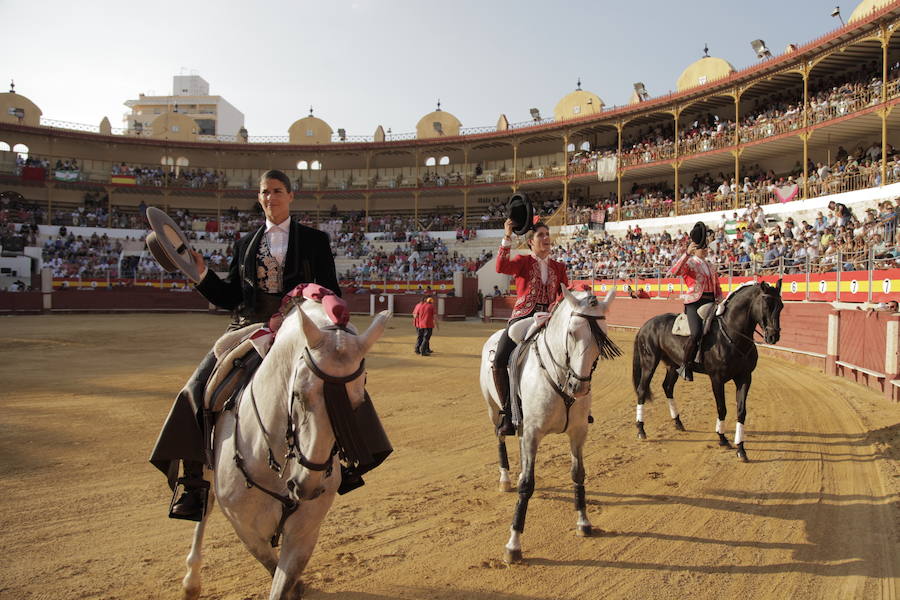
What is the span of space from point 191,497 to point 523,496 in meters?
2.18

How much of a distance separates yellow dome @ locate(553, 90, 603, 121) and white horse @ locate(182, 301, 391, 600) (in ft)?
141

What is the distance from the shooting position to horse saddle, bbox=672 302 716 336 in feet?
24.0

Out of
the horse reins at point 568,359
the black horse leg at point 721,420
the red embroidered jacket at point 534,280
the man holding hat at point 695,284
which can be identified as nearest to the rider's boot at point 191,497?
the horse reins at point 568,359

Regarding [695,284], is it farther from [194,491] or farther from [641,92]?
[641,92]

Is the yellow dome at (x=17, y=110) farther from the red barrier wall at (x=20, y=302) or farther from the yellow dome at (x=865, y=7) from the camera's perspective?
the yellow dome at (x=865, y=7)

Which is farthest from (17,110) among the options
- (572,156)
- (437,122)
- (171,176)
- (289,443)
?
(289,443)

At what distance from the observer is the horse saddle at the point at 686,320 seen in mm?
7316

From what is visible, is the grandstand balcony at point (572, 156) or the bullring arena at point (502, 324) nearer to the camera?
the bullring arena at point (502, 324)

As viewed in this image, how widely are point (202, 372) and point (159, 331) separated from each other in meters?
20.7

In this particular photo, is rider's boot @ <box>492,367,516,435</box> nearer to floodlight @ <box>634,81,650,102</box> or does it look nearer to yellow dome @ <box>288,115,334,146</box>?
floodlight @ <box>634,81,650,102</box>

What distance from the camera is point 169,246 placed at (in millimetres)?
2639

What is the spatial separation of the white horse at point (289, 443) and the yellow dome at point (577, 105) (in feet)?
141

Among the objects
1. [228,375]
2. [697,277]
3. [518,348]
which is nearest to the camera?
[228,375]

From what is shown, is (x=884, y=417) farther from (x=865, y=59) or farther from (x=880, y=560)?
(x=865, y=59)
